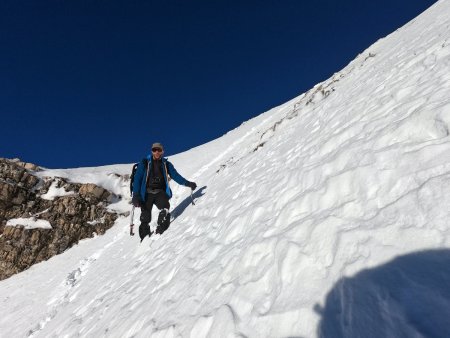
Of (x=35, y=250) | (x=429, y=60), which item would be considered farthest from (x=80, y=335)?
(x=35, y=250)

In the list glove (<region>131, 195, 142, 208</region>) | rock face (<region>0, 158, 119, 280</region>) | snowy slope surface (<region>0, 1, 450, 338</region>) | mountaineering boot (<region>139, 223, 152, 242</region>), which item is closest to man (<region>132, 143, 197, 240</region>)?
glove (<region>131, 195, 142, 208</region>)

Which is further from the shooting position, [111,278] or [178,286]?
[111,278]

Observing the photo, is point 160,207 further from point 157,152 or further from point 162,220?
point 157,152

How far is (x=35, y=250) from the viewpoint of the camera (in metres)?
18.6

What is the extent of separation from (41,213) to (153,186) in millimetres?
15048

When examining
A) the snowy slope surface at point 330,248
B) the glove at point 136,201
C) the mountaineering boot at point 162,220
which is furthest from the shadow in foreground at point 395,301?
the glove at point 136,201

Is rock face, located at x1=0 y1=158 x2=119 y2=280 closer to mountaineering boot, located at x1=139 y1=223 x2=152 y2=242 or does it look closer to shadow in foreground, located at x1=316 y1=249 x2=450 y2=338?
mountaineering boot, located at x1=139 y1=223 x2=152 y2=242

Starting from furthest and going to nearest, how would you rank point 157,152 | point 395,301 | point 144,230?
1. point 144,230
2. point 157,152
3. point 395,301

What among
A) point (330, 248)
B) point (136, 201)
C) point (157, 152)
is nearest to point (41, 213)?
point (136, 201)

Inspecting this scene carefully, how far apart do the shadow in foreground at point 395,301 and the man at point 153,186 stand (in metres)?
6.92

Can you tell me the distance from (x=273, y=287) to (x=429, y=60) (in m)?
5.56

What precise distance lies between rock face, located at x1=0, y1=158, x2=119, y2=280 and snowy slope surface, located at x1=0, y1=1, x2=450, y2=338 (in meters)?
13.4

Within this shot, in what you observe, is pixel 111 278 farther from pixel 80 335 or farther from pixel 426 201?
pixel 426 201

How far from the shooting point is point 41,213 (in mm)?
20422
